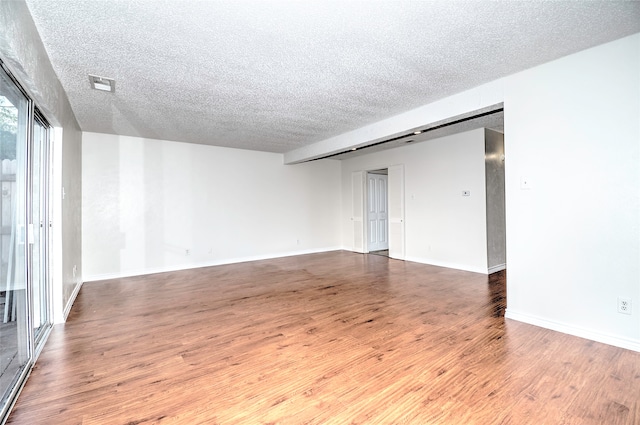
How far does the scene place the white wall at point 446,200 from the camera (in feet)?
16.5

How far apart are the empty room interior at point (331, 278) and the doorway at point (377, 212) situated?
9.06 ft

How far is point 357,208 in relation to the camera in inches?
297

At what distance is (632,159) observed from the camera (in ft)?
7.64

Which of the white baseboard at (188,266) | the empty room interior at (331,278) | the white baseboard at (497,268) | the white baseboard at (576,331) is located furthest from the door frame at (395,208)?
the white baseboard at (576,331)

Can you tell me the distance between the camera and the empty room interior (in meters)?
1.83

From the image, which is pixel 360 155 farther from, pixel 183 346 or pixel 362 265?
pixel 183 346

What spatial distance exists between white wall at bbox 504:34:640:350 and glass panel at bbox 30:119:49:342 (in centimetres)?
449

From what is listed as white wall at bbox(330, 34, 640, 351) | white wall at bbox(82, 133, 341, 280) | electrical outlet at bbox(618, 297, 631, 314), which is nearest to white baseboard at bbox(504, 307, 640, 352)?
white wall at bbox(330, 34, 640, 351)

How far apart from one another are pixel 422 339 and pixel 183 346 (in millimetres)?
2066

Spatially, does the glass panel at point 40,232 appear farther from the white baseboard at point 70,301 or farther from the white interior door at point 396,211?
the white interior door at point 396,211

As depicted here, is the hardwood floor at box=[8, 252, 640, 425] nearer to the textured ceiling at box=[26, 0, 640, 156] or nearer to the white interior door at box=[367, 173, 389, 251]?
the textured ceiling at box=[26, 0, 640, 156]

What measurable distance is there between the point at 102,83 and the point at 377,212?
6167 millimetres

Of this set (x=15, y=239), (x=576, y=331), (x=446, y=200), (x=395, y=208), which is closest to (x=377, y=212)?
(x=395, y=208)

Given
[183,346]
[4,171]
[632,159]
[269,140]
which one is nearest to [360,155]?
[269,140]
